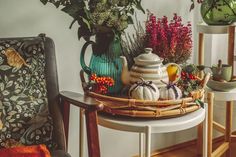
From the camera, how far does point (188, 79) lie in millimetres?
1786

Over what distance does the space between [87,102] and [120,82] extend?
26cm

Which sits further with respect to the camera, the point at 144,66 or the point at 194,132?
the point at 194,132

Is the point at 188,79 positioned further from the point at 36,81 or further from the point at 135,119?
the point at 36,81

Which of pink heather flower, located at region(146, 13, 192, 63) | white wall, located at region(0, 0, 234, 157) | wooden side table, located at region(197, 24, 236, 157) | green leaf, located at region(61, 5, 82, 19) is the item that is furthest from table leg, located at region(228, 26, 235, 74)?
green leaf, located at region(61, 5, 82, 19)

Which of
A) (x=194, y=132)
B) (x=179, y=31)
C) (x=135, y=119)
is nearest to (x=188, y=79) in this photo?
(x=179, y=31)

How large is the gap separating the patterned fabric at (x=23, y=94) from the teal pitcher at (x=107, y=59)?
207 mm

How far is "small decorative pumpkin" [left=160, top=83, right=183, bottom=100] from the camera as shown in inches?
63.3

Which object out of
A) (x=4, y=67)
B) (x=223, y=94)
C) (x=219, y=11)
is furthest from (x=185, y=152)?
(x=4, y=67)

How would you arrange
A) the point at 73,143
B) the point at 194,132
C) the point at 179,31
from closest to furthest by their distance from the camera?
the point at 179,31
the point at 73,143
the point at 194,132

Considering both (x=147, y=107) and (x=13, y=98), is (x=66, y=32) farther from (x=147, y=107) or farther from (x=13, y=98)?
(x=147, y=107)

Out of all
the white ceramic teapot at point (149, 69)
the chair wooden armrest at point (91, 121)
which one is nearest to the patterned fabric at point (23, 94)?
the chair wooden armrest at point (91, 121)

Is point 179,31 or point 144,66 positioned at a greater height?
point 179,31

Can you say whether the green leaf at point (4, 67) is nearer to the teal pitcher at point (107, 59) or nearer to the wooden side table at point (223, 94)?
the teal pitcher at point (107, 59)

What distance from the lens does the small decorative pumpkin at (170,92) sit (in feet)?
5.27
